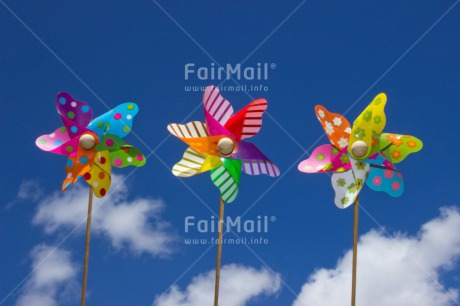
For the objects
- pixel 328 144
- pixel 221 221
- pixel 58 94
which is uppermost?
pixel 58 94

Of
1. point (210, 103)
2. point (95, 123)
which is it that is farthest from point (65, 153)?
point (210, 103)

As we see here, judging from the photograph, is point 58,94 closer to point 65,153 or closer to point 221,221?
point 65,153

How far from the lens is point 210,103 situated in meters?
7.27

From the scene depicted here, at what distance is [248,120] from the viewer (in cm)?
722

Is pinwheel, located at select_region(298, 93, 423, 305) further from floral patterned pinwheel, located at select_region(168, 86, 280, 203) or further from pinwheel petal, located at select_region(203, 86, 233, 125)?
pinwheel petal, located at select_region(203, 86, 233, 125)

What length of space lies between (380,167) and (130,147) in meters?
1.84

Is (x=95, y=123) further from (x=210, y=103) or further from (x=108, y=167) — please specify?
(x=210, y=103)

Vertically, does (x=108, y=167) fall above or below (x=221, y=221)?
above

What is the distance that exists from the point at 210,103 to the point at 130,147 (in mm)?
714

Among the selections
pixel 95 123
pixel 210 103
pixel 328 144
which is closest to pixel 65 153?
pixel 95 123

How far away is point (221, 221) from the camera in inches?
284

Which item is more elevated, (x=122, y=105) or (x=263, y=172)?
(x=122, y=105)

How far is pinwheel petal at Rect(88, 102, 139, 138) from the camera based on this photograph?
7.51m

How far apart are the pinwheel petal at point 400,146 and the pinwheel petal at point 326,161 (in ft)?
0.97
